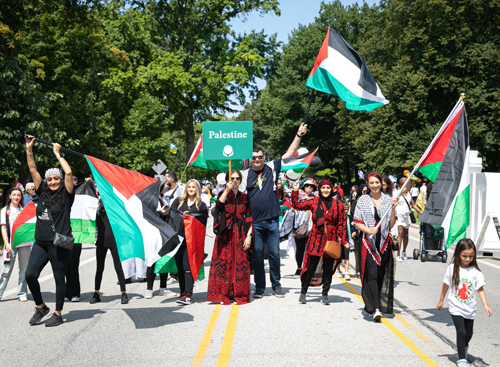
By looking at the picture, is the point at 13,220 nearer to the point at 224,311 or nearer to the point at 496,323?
the point at 224,311

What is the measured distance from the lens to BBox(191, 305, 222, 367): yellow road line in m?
5.27

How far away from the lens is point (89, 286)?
9680mm

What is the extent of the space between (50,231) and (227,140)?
Answer: 309 centimetres

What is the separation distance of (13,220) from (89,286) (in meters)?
1.76

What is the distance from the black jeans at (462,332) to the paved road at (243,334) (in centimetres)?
21

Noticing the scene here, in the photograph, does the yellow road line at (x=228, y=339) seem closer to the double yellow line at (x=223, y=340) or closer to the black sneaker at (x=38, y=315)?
the double yellow line at (x=223, y=340)

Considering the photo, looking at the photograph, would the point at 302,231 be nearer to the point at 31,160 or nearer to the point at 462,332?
the point at 31,160

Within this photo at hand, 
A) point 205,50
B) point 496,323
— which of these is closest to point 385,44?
point 205,50

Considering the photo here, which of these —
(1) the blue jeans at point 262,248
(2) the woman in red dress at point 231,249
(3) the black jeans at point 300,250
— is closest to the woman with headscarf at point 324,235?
(1) the blue jeans at point 262,248

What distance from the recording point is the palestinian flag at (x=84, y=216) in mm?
8695

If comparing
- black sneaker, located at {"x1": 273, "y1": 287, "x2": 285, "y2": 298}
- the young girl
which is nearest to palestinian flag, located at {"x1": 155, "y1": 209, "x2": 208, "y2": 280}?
black sneaker, located at {"x1": 273, "y1": 287, "x2": 285, "y2": 298}

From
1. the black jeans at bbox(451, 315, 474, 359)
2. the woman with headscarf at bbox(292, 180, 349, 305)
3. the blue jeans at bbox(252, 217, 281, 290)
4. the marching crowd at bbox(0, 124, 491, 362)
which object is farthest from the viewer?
the blue jeans at bbox(252, 217, 281, 290)

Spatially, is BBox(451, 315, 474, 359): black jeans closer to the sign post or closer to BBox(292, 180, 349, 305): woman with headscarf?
BBox(292, 180, 349, 305): woman with headscarf

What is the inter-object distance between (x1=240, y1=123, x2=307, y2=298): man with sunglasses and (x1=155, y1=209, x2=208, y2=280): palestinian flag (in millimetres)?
832
